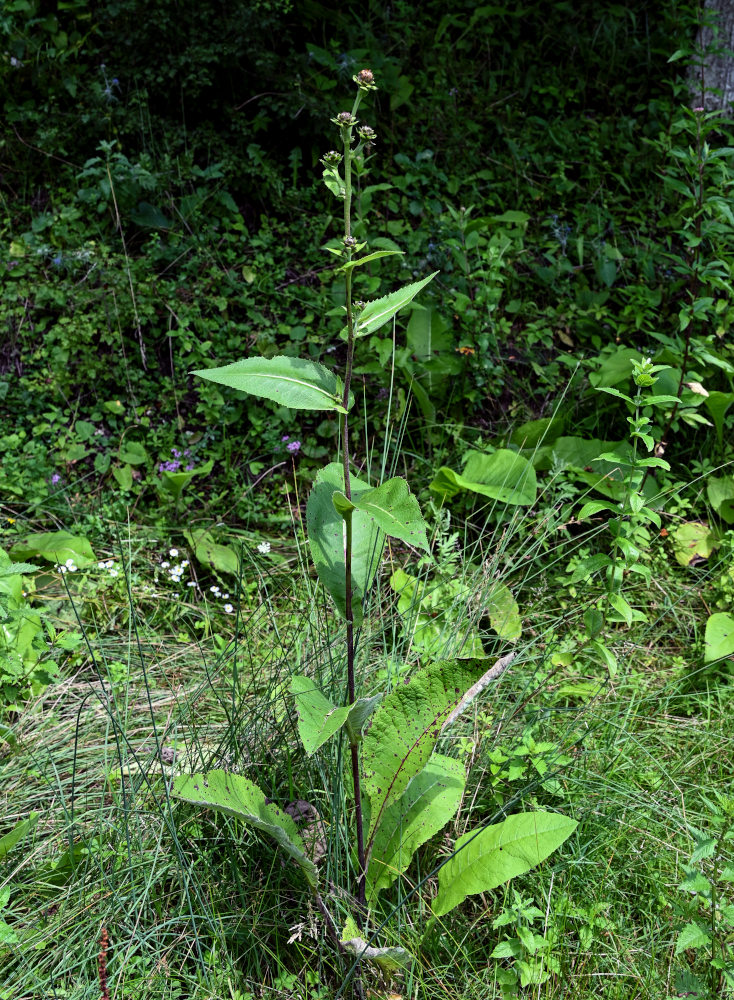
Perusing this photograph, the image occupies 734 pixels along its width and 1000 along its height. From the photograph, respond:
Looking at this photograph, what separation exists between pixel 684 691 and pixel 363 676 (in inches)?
39.8

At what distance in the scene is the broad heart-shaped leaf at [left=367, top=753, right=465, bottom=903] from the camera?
1.67 metres

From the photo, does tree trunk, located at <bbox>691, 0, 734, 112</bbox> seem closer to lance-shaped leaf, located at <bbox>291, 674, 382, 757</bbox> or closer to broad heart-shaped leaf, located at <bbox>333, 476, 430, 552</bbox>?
broad heart-shaped leaf, located at <bbox>333, 476, 430, 552</bbox>

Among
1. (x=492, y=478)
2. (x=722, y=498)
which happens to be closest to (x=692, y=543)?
(x=722, y=498)

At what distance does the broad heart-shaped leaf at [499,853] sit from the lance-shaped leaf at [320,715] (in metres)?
0.36

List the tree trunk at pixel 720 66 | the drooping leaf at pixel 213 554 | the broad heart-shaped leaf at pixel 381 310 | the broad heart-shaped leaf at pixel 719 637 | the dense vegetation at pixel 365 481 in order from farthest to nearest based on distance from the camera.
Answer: the tree trunk at pixel 720 66
the drooping leaf at pixel 213 554
the broad heart-shaped leaf at pixel 719 637
the dense vegetation at pixel 365 481
the broad heart-shaped leaf at pixel 381 310

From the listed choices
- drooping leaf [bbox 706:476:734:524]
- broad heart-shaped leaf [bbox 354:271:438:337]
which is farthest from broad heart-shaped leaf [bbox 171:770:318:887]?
drooping leaf [bbox 706:476:734:524]

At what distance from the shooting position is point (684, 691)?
2.43m

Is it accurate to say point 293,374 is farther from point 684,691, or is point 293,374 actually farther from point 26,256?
point 26,256

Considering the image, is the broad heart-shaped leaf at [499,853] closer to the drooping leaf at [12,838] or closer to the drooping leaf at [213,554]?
the drooping leaf at [12,838]

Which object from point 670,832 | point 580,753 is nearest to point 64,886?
point 580,753

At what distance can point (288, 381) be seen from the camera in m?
1.33

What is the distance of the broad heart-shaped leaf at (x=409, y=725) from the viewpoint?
1561 millimetres

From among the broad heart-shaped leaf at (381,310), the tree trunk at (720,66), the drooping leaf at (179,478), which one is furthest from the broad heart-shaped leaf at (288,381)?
the tree trunk at (720,66)

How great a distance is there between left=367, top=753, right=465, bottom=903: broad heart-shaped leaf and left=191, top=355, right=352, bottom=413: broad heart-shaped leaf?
0.86 metres
